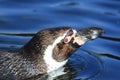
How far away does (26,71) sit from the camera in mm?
10992

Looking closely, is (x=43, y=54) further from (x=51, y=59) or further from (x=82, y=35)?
(x=82, y=35)

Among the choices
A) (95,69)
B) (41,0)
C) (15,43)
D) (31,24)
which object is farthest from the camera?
(41,0)

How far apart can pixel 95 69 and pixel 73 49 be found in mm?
753

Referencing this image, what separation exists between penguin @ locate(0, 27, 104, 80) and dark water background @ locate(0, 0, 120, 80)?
1.83 feet

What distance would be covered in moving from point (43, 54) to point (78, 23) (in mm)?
3043

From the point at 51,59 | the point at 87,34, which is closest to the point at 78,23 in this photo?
the point at 87,34

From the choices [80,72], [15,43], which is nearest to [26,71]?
[80,72]

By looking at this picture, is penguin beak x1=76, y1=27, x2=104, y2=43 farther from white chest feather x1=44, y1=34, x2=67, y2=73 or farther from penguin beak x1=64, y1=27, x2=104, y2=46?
white chest feather x1=44, y1=34, x2=67, y2=73

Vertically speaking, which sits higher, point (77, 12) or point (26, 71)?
point (77, 12)

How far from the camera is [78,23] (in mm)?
13953

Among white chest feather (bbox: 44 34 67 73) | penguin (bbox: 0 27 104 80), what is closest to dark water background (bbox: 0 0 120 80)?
white chest feather (bbox: 44 34 67 73)

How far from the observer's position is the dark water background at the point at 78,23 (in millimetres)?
11945

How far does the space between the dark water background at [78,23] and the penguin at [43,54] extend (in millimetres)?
557

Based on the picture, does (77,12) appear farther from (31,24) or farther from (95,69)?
(95,69)
